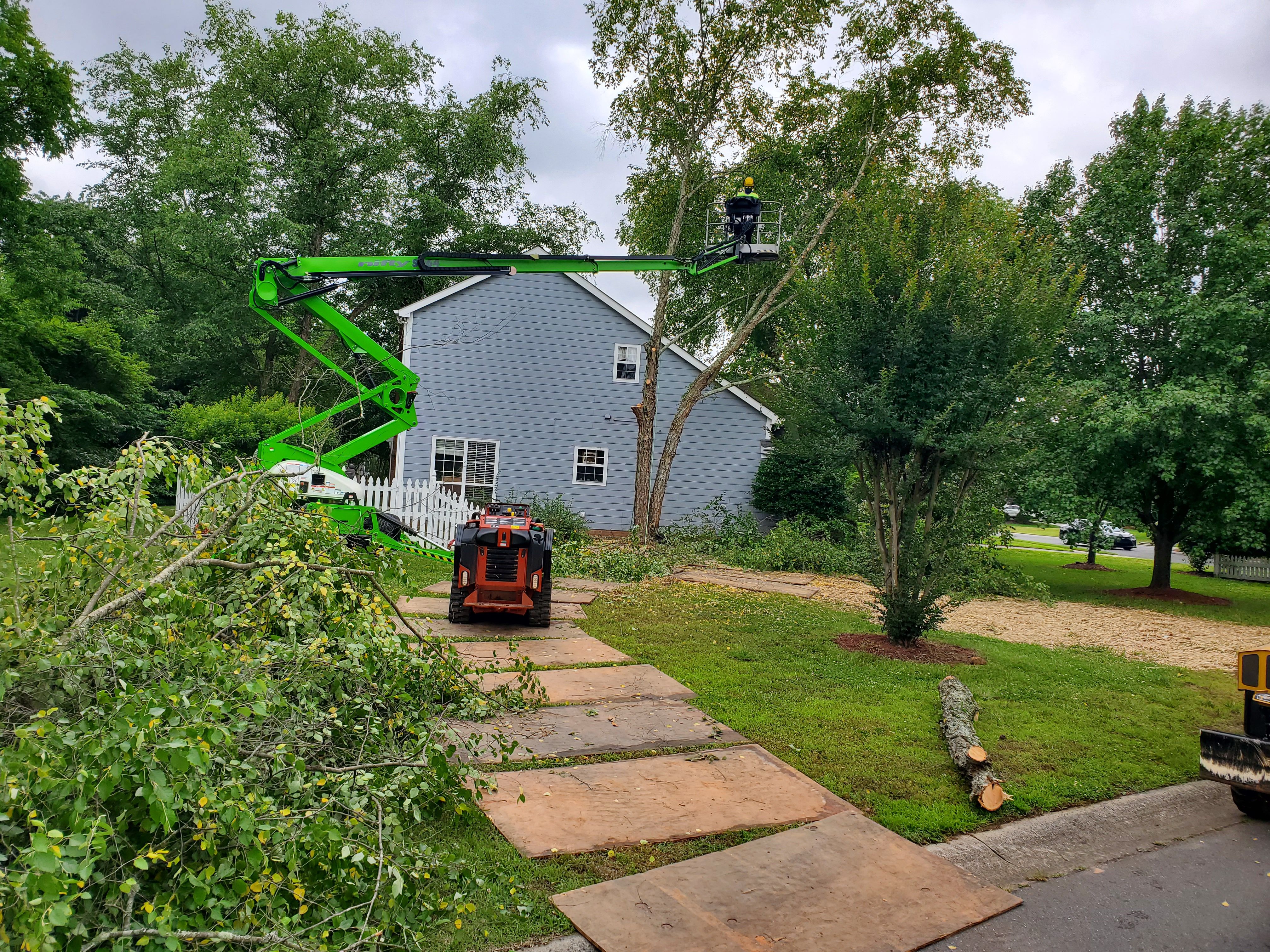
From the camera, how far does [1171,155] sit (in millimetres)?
16016

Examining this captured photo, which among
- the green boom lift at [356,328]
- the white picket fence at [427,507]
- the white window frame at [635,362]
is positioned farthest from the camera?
the white window frame at [635,362]

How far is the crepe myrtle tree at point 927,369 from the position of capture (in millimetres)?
8172

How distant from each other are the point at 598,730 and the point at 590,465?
1429 cm

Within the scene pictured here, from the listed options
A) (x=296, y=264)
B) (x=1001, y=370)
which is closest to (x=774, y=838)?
(x=1001, y=370)

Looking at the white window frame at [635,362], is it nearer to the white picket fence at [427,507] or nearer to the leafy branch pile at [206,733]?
the white picket fence at [427,507]

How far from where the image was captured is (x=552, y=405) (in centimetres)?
1962

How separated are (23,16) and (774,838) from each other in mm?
18847

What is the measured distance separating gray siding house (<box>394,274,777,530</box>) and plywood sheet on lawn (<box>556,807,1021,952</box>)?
15.6 meters

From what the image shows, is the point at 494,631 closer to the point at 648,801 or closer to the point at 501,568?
the point at 501,568

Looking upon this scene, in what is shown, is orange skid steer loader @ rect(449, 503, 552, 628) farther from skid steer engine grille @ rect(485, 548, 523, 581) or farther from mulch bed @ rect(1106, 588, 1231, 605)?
mulch bed @ rect(1106, 588, 1231, 605)

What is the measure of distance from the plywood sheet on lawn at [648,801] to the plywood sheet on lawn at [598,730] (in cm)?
24

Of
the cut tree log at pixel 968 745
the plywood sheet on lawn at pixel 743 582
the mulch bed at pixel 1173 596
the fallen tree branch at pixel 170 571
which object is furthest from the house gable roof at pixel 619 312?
the fallen tree branch at pixel 170 571

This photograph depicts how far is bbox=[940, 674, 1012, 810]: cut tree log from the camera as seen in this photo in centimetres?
484

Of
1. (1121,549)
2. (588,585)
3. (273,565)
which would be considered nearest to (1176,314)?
(588,585)
